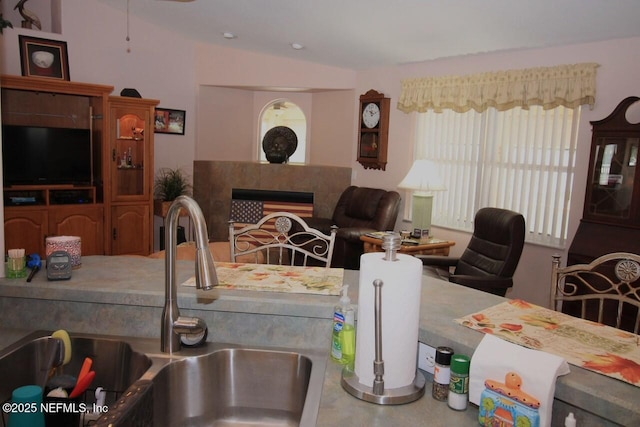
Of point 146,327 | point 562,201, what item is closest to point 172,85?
point 562,201

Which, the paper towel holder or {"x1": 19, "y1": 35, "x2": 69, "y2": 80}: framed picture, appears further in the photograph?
{"x1": 19, "y1": 35, "x2": 69, "y2": 80}: framed picture

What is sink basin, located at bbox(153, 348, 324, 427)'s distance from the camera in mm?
1412

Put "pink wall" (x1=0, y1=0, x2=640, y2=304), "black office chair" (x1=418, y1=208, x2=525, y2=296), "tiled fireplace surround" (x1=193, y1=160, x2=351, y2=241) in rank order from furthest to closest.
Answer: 1. "tiled fireplace surround" (x1=193, y1=160, x2=351, y2=241)
2. "pink wall" (x1=0, y1=0, x2=640, y2=304)
3. "black office chair" (x1=418, y1=208, x2=525, y2=296)

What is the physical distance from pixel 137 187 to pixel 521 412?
199 inches

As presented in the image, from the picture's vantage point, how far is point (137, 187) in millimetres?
5500

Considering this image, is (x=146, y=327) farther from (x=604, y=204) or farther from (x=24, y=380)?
(x=604, y=204)

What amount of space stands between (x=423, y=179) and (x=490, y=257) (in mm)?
1099

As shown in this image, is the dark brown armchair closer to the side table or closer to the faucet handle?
the side table

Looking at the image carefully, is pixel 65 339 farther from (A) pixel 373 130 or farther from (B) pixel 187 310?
(A) pixel 373 130

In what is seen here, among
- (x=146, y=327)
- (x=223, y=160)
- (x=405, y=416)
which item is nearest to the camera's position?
(x=405, y=416)

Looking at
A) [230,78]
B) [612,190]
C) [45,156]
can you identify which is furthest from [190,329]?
[230,78]

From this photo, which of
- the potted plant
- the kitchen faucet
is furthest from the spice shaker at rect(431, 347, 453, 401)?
the potted plant

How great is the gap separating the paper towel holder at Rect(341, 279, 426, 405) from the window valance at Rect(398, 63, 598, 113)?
3362 millimetres

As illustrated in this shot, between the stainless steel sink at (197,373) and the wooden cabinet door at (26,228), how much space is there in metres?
3.67
